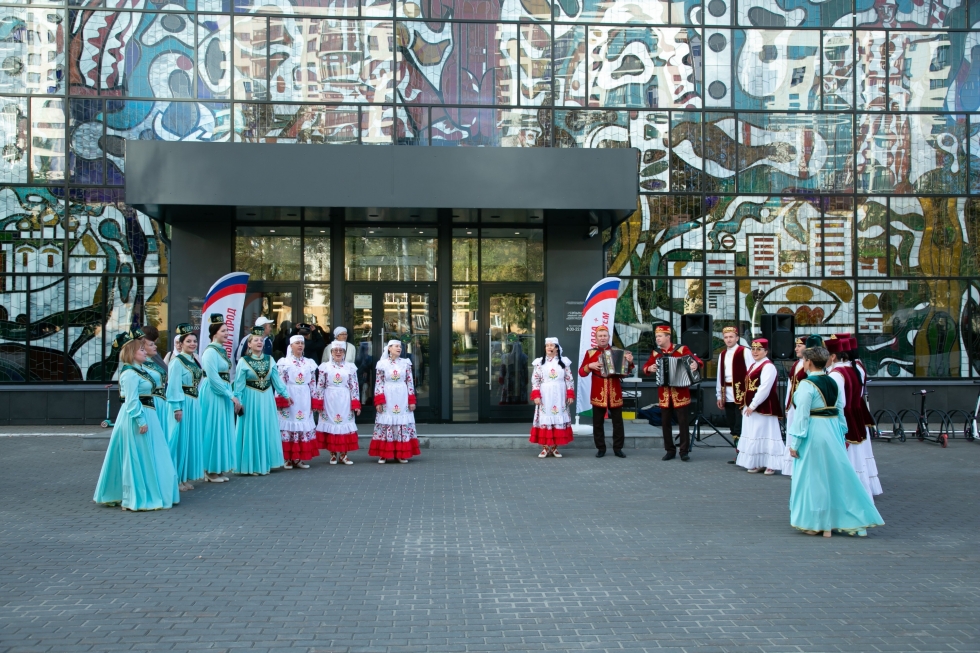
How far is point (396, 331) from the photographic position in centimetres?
1814

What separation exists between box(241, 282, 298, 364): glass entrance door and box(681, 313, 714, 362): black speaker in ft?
25.3

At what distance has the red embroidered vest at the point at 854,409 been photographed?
973 cm

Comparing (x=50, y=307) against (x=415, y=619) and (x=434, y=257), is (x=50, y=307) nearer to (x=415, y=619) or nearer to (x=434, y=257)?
(x=434, y=257)

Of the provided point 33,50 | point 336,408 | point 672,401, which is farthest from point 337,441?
point 33,50

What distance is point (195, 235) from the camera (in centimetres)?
1750

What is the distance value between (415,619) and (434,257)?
13.2m

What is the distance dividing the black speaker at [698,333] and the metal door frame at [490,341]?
10.5 ft

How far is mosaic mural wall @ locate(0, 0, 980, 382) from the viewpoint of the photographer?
18141 millimetres

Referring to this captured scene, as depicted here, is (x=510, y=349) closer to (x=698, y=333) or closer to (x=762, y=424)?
(x=698, y=333)

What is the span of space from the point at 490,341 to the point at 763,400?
22.9 ft

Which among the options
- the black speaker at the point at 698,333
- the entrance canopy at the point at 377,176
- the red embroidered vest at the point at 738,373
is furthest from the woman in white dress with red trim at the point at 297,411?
the black speaker at the point at 698,333

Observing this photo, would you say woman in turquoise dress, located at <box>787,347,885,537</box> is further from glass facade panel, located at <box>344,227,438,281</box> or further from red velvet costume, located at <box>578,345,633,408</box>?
glass facade panel, located at <box>344,227,438,281</box>

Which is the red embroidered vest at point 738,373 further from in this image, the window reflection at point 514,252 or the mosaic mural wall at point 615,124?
the window reflection at point 514,252

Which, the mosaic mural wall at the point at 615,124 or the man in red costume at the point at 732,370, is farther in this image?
the mosaic mural wall at the point at 615,124
